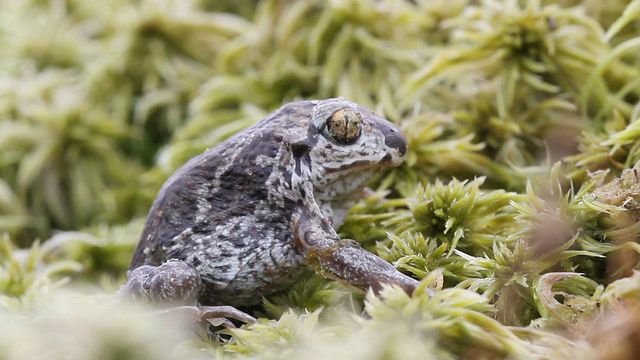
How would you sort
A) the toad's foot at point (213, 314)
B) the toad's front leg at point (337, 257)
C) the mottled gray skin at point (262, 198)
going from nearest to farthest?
the toad's front leg at point (337, 257) → the toad's foot at point (213, 314) → the mottled gray skin at point (262, 198)

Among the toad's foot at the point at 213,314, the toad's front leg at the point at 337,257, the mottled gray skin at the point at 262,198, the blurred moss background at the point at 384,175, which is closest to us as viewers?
the blurred moss background at the point at 384,175

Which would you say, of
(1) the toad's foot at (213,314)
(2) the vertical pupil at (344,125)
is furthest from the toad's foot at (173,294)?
(2) the vertical pupil at (344,125)

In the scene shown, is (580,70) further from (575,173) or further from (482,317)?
(482,317)

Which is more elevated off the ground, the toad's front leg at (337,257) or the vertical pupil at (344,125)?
the vertical pupil at (344,125)

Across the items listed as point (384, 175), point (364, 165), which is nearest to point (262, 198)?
point (364, 165)

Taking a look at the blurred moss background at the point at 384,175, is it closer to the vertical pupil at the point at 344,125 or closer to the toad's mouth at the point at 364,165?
the toad's mouth at the point at 364,165

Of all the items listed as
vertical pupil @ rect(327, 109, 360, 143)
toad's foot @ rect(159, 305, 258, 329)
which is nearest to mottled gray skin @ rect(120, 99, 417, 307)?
vertical pupil @ rect(327, 109, 360, 143)

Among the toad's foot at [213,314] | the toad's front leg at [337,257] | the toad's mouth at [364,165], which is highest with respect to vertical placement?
the toad's mouth at [364,165]

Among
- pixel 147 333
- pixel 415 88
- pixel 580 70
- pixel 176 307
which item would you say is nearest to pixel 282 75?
pixel 415 88

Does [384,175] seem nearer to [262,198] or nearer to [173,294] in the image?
[262,198]
